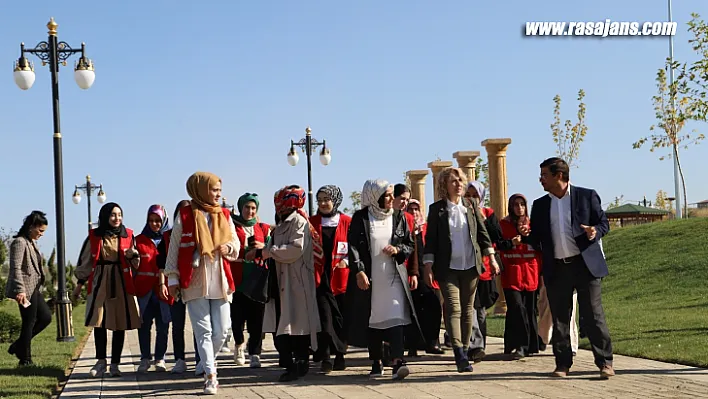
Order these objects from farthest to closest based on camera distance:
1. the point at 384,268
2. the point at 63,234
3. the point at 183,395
A: the point at 63,234 < the point at 384,268 < the point at 183,395

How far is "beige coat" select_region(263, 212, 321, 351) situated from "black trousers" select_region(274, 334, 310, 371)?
73 millimetres

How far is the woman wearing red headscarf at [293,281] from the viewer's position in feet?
Result: 29.4

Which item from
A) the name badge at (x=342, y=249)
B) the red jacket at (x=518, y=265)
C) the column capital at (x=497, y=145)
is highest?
the column capital at (x=497, y=145)

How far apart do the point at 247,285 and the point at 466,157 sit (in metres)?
Answer: 9.18

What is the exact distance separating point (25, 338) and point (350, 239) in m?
4.91

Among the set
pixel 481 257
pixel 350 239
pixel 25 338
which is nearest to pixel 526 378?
pixel 481 257

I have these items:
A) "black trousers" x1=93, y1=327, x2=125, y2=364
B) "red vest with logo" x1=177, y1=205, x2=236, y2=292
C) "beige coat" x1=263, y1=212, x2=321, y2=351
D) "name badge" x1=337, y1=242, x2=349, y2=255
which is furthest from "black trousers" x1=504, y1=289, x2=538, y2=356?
"black trousers" x1=93, y1=327, x2=125, y2=364

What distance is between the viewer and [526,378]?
27.3 ft

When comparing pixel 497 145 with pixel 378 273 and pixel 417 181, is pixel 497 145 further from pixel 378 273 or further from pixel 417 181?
pixel 378 273

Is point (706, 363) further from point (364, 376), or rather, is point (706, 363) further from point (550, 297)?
point (364, 376)

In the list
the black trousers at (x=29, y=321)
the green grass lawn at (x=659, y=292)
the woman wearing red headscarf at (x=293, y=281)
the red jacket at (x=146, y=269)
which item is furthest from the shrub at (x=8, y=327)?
the woman wearing red headscarf at (x=293, y=281)

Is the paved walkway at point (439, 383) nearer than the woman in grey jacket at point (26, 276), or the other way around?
the paved walkway at point (439, 383)

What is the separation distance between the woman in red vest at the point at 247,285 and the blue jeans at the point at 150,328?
831mm

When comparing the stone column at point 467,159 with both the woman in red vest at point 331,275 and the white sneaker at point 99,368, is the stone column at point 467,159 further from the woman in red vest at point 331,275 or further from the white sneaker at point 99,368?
the white sneaker at point 99,368
